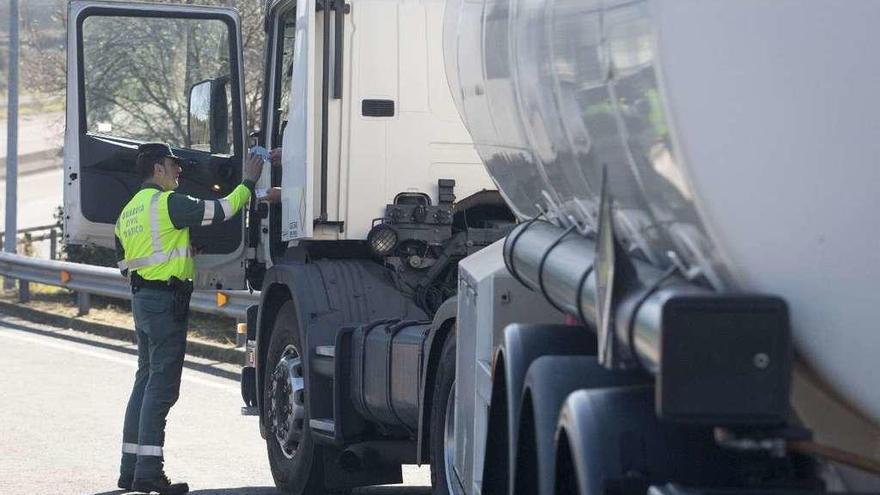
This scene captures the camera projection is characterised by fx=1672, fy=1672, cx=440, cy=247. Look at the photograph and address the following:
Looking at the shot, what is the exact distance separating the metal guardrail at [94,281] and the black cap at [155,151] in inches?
181

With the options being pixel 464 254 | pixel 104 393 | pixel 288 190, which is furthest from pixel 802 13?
pixel 104 393

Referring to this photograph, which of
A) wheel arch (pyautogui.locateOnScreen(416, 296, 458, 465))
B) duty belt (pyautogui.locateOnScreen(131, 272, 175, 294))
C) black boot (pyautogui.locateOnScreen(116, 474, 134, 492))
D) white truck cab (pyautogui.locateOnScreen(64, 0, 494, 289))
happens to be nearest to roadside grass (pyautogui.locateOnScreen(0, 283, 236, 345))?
white truck cab (pyautogui.locateOnScreen(64, 0, 494, 289))

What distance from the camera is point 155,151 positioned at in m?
9.05

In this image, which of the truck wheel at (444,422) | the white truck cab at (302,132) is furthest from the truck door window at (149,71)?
the truck wheel at (444,422)

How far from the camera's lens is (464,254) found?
8.23m

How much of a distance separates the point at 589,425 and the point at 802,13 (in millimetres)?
1087

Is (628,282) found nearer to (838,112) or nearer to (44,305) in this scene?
(838,112)

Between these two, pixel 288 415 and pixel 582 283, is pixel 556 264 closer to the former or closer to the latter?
pixel 582 283

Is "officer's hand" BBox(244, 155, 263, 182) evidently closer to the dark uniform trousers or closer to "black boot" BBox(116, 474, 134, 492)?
the dark uniform trousers

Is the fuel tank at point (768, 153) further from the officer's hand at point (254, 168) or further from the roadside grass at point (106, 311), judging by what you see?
the roadside grass at point (106, 311)

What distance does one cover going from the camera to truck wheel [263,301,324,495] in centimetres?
820

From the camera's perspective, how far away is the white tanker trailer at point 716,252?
2.76m

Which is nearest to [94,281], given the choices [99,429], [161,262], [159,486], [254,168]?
[99,429]

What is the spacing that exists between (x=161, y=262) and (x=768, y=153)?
641 centimetres
